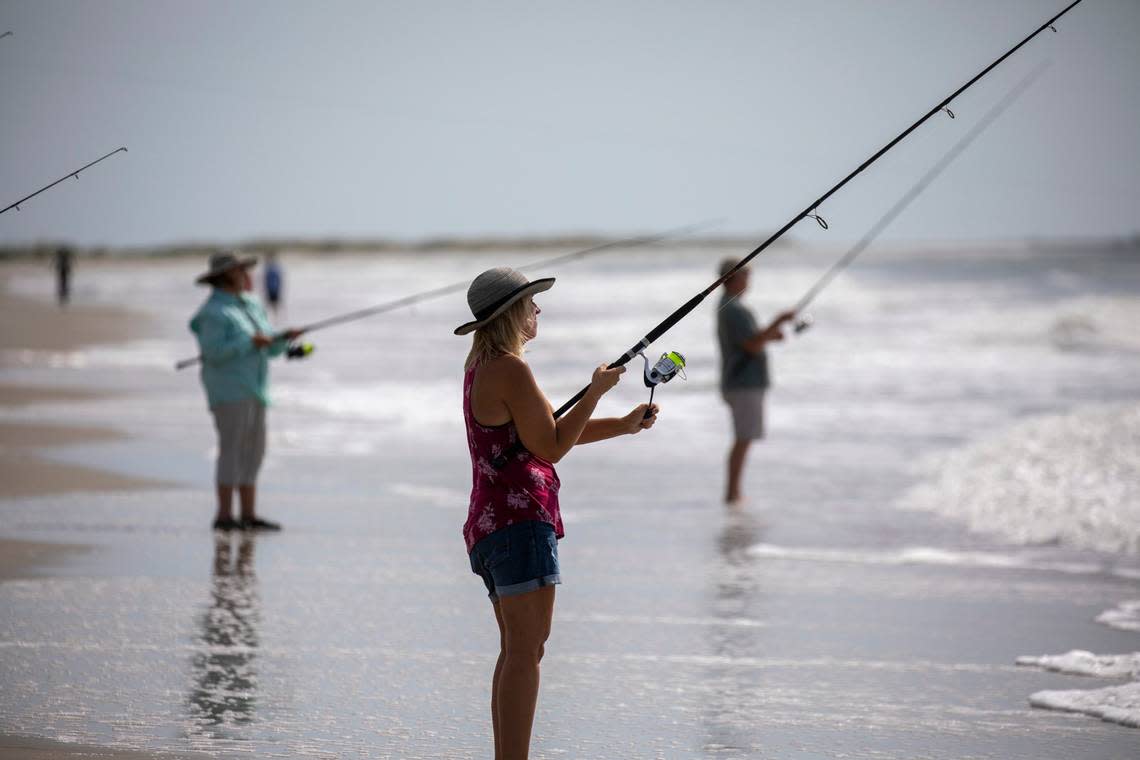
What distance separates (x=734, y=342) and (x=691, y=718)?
15.0 feet

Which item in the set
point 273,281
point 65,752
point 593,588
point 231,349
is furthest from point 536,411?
point 273,281

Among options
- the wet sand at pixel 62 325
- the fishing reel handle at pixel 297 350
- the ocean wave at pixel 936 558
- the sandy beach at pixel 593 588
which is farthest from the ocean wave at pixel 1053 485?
the wet sand at pixel 62 325

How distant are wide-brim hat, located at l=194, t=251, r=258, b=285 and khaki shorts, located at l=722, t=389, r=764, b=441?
319cm

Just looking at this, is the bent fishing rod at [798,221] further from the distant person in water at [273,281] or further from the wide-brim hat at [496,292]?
the distant person in water at [273,281]

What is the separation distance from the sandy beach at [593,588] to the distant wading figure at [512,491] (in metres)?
0.81

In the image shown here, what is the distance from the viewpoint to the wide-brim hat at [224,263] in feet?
24.5

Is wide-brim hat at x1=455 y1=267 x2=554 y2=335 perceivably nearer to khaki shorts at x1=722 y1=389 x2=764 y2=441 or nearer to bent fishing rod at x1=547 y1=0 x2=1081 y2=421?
bent fishing rod at x1=547 y1=0 x2=1081 y2=421

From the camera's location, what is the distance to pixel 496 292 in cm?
371

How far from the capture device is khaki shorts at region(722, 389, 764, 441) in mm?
9109

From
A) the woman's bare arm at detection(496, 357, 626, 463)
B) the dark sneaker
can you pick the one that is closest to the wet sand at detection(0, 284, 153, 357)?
the dark sneaker

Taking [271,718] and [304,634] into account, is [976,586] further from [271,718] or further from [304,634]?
[271,718]

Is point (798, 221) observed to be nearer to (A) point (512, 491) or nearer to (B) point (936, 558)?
(A) point (512, 491)

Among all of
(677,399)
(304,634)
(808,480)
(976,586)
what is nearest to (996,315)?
(677,399)

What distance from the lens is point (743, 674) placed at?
5.38 meters
